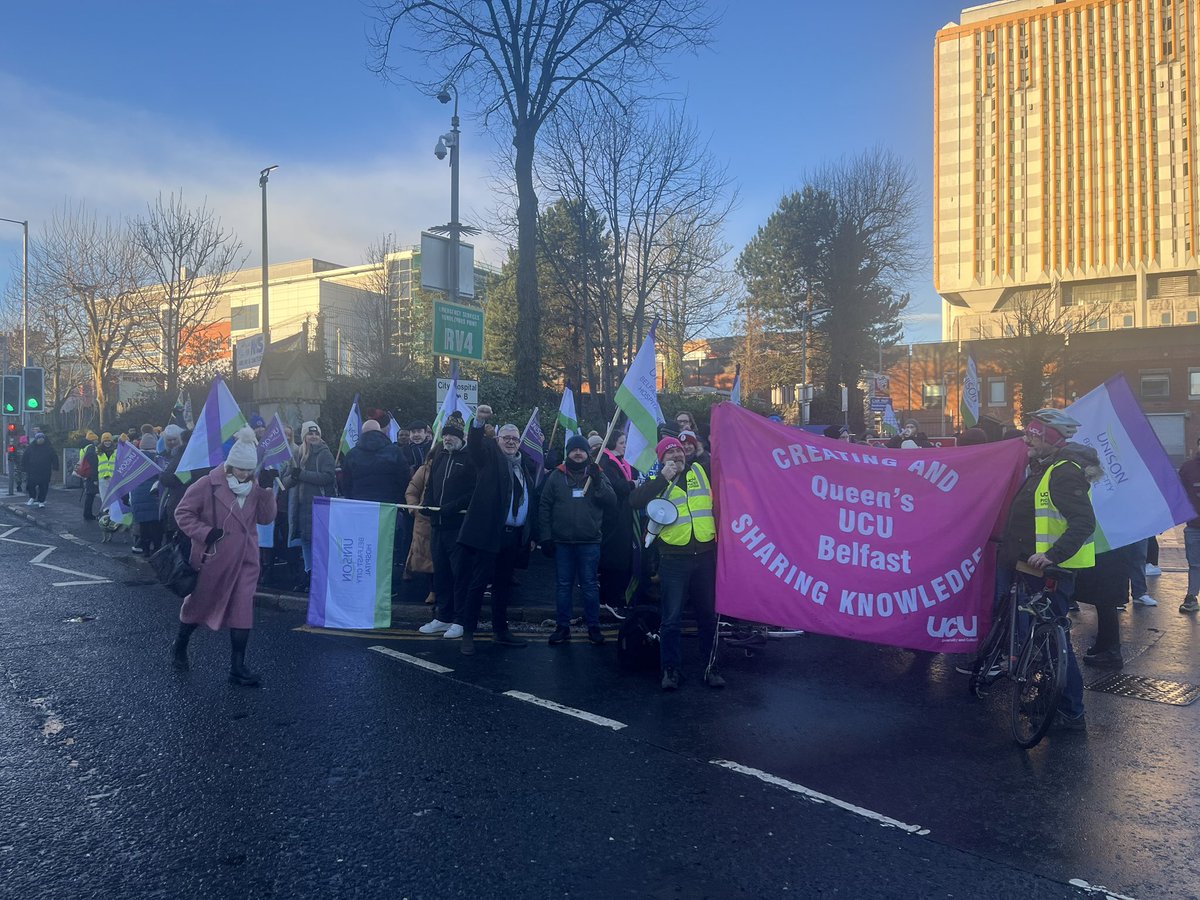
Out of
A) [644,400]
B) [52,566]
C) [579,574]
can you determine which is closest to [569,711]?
[579,574]

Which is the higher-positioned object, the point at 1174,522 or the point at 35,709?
the point at 1174,522

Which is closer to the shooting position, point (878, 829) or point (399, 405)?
point (878, 829)

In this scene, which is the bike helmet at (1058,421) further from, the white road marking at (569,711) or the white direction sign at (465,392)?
the white direction sign at (465,392)

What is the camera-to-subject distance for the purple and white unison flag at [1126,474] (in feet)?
23.5

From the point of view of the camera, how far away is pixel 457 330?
13484 millimetres

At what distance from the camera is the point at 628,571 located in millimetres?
9047

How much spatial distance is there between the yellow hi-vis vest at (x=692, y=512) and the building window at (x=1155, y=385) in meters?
57.3

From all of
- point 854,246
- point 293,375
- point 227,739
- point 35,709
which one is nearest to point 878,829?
point 227,739

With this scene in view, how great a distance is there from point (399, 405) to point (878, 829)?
19.2 m

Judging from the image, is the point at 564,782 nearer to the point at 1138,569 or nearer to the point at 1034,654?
the point at 1034,654

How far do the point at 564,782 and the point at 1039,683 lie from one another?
2951 millimetres

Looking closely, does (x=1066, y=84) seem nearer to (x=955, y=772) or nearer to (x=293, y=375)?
(x=293, y=375)

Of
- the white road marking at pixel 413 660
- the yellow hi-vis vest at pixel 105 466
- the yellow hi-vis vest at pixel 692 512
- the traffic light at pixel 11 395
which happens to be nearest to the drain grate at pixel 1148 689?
the yellow hi-vis vest at pixel 692 512

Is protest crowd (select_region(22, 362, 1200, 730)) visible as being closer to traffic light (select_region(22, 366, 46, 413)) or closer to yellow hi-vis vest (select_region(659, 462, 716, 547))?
yellow hi-vis vest (select_region(659, 462, 716, 547))
